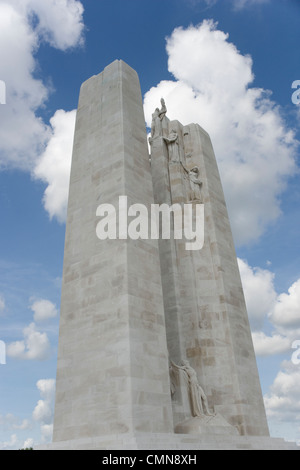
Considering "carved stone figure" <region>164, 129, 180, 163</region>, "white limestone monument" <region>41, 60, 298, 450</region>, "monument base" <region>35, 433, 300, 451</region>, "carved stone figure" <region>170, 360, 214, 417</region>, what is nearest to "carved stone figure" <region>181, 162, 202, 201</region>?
"white limestone monument" <region>41, 60, 298, 450</region>

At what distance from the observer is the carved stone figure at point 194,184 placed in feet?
54.0

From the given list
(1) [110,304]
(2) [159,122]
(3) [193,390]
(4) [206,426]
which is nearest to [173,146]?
(2) [159,122]

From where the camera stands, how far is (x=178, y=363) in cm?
1272

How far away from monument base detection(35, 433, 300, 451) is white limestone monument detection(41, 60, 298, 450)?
0.11 ft

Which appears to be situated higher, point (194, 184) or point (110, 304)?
point (194, 184)

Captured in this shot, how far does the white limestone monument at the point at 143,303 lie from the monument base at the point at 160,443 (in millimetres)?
34

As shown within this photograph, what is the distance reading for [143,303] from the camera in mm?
11008

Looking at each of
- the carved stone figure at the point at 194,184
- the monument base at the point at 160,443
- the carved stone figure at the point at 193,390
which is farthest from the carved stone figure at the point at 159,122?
the monument base at the point at 160,443

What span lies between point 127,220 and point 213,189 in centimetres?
654

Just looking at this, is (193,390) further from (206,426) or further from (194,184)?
(194,184)

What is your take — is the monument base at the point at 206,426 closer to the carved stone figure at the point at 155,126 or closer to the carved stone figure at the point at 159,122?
the carved stone figure at the point at 155,126

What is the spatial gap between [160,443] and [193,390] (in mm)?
3206

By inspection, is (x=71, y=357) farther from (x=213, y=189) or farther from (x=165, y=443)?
(x=213, y=189)
